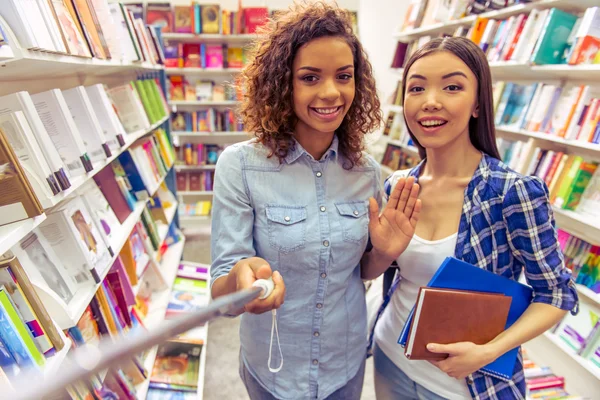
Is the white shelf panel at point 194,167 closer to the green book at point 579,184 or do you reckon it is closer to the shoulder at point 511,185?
the green book at point 579,184

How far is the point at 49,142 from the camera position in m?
1.12

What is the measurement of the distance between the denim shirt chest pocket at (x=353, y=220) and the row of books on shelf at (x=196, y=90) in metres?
3.78

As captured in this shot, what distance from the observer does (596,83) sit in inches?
81.4

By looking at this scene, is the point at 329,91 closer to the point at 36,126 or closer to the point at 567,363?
the point at 36,126

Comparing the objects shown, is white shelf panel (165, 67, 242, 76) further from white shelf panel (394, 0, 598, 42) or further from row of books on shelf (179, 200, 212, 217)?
white shelf panel (394, 0, 598, 42)

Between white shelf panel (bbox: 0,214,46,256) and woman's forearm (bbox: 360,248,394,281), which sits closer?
white shelf panel (bbox: 0,214,46,256)

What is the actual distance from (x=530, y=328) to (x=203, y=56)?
4294 mm

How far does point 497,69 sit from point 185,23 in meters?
3.33

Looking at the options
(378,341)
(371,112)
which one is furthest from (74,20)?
(378,341)

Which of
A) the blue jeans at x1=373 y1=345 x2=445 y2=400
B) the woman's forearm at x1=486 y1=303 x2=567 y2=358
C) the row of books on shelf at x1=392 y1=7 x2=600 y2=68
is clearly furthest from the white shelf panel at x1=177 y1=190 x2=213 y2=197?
the woman's forearm at x1=486 y1=303 x2=567 y2=358

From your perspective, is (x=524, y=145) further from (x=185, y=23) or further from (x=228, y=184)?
(x=185, y=23)

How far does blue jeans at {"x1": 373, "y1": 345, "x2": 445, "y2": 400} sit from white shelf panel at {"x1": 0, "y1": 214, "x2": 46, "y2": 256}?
1069mm

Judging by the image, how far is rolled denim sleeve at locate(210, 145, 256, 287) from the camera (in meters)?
0.96

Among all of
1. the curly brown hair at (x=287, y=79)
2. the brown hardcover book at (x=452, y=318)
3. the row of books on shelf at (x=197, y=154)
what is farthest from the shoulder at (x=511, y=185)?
the row of books on shelf at (x=197, y=154)
